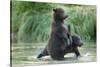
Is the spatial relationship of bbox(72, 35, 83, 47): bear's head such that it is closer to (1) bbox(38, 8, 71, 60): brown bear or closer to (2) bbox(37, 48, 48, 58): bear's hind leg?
(1) bbox(38, 8, 71, 60): brown bear

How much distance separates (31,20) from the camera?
95.0 inches

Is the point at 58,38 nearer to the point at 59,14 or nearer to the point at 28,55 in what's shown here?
the point at 59,14

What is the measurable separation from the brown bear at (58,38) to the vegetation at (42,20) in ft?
0.21

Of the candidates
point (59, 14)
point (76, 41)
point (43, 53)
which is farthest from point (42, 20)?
point (76, 41)

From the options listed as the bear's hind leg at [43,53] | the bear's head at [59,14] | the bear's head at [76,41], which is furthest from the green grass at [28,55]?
the bear's head at [59,14]

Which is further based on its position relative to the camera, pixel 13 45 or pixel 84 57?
pixel 84 57

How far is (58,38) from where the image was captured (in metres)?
2.51

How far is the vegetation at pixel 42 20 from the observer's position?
2352mm

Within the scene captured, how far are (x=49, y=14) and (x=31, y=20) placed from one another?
0.81 feet

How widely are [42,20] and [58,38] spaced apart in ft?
1.00

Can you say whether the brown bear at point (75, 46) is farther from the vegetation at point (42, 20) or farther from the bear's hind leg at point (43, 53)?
the bear's hind leg at point (43, 53)
